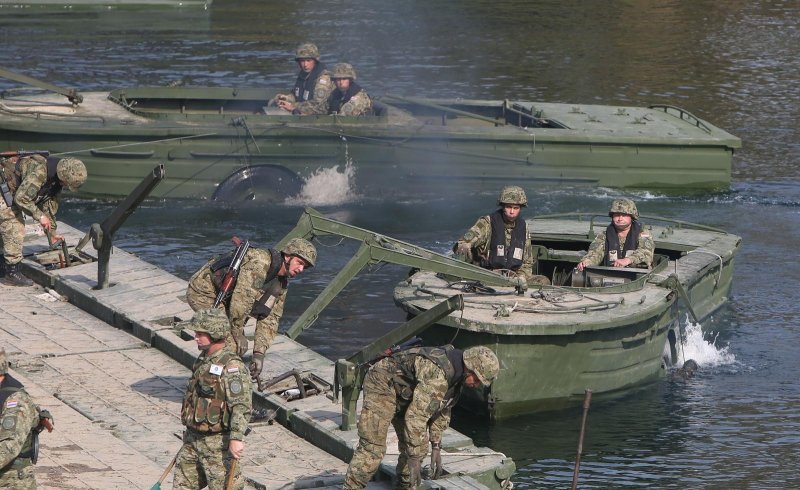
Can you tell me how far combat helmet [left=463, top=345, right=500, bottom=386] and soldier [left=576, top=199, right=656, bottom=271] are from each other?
5603mm

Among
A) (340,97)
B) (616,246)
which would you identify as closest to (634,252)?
(616,246)

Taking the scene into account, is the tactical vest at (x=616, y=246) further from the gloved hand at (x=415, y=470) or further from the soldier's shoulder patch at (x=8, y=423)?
the soldier's shoulder patch at (x=8, y=423)

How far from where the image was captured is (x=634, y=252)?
16.2m

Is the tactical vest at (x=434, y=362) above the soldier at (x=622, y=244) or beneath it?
above

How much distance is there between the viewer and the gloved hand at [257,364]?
1338 centimetres

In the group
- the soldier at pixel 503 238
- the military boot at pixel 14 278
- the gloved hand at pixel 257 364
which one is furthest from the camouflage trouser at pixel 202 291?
the military boot at pixel 14 278

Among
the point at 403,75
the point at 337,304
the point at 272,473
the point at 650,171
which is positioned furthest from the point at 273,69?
the point at 272,473

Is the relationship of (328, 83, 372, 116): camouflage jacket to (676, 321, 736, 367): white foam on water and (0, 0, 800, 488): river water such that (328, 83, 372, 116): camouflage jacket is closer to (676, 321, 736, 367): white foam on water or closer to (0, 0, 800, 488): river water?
(0, 0, 800, 488): river water

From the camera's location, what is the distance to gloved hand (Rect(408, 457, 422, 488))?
35.7 feet

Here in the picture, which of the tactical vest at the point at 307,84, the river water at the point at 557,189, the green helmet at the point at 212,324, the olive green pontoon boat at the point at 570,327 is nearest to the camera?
→ the green helmet at the point at 212,324

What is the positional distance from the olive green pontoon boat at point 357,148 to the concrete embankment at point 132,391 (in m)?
3.28

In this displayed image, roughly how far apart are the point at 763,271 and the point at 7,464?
12.3 m

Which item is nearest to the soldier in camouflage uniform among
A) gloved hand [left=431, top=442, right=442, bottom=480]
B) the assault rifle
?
the assault rifle

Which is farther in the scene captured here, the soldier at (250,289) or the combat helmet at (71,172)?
the combat helmet at (71,172)
